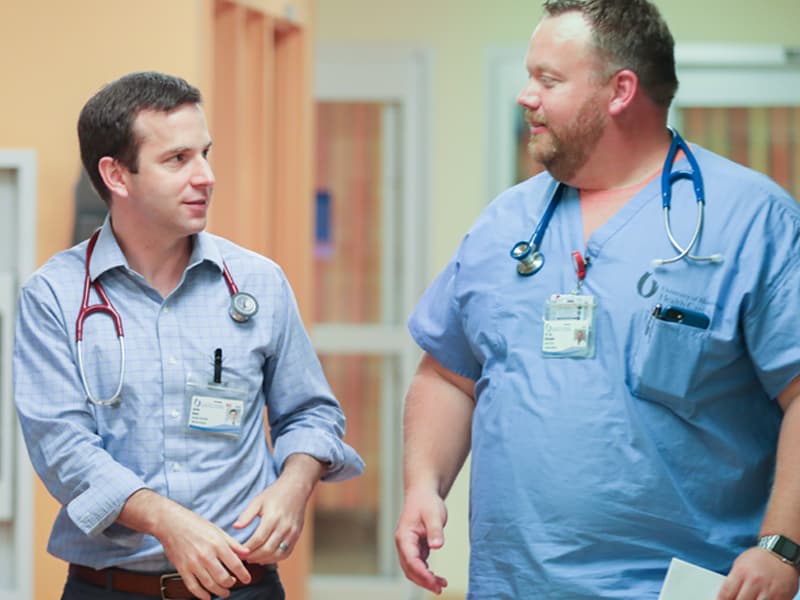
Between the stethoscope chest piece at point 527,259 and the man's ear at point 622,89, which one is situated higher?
the man's ear at point 622,89

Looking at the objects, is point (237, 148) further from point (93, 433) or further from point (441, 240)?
point (441, 240)

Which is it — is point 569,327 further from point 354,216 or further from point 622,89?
point 354,216

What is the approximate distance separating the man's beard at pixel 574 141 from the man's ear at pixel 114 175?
2.11 feet

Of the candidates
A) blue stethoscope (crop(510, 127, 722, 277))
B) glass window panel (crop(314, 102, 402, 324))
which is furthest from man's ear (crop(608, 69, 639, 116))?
glass window panel (crop(314, 102, 402, 324))

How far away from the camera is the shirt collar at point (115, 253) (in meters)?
1.95

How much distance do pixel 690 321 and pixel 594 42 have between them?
0.46 meters

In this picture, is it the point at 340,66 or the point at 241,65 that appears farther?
the point at 340,66

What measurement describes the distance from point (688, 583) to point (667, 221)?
1.74 feet

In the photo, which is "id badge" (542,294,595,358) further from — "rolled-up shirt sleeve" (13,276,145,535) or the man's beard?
"rolled-up shirt sleeve" (13,276,145,535)

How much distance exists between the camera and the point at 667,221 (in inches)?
73.8

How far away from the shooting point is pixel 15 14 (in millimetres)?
2859

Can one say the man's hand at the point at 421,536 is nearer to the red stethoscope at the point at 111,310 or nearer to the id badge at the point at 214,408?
the id badge at the point at 214,408

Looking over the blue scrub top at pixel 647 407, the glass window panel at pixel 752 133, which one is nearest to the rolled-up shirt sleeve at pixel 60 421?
the blue scrub top at pixel 647 407

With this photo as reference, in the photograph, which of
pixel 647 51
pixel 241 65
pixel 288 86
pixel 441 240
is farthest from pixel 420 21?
pixel 647 51
